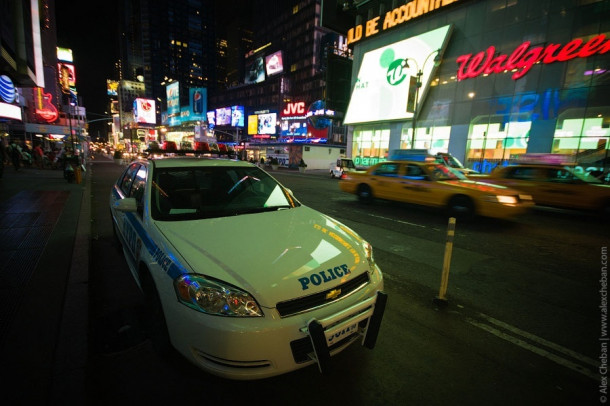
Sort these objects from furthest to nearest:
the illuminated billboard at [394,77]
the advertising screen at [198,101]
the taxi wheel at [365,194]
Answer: the advertising screen at [198,101] < the illuminated billboard at [394,77] < the taxi wheel at [365,194]

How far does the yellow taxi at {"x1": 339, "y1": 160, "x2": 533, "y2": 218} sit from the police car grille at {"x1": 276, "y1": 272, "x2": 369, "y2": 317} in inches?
266

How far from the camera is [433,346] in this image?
2752 millimetres

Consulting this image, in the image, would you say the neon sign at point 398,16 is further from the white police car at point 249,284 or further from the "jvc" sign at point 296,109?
the white police car at point 249,284

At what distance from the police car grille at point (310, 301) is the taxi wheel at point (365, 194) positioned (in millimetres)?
8447

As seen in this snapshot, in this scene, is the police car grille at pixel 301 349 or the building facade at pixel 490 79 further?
the building facade at pixel 490 79

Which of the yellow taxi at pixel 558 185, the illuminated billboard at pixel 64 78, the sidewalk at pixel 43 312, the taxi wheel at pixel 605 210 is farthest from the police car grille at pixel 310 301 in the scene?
the illuminated billboard at pixel 64 78

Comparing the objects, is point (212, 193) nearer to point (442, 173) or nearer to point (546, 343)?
point (546, 343)

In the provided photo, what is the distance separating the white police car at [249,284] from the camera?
190 centimetres

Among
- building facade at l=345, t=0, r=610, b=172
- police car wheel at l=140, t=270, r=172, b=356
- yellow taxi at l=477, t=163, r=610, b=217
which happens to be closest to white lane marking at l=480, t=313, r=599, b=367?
police car wheel at l=140, t=270, r=172, b=356

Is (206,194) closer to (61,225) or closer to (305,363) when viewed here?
(305,363)

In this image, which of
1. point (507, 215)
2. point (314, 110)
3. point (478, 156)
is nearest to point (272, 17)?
point (314, 110)

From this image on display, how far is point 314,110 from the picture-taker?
4934 centimetres

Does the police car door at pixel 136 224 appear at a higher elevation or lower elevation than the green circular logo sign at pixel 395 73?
lower

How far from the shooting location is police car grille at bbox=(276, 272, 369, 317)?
6.48ft
